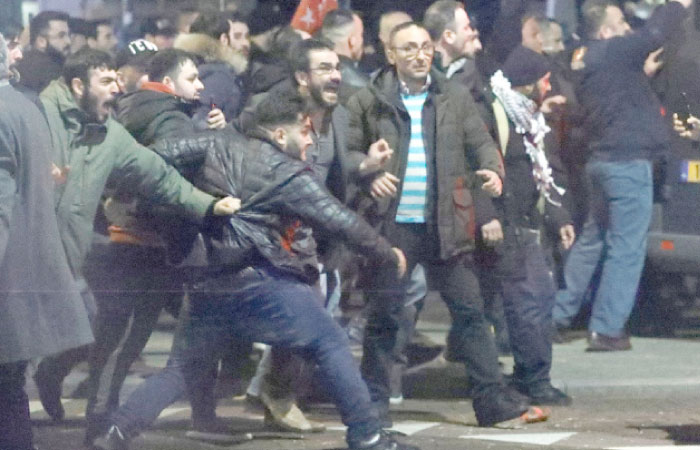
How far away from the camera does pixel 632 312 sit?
9.30 m

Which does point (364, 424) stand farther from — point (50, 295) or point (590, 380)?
point (590, 380)

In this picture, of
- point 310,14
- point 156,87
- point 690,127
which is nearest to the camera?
point 156,87

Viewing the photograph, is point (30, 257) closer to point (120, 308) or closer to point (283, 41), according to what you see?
point (120, 308)

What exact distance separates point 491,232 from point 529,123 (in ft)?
2.17

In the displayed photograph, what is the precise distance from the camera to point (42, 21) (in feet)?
22.7

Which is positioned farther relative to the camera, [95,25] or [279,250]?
[95,25]

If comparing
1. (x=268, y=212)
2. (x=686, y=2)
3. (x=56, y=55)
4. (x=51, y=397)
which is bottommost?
(x=51, y=397)

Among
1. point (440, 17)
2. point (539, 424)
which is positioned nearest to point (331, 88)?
point (440, 17)

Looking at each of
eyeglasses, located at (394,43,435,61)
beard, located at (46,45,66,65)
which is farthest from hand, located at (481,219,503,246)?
beard, located at (46,45,66,65)

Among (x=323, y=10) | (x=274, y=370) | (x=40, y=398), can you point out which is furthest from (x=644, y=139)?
(x=40, y=398)

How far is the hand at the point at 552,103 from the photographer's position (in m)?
8.64

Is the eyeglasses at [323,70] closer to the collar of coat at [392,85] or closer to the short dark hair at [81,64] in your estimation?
the collar of coat at [392,85]

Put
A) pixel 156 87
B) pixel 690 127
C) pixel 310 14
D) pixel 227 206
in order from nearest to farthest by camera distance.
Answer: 1. pixel 227 206
2. pixel 156 87
3. pixel 690 127
4. pixel 310 14

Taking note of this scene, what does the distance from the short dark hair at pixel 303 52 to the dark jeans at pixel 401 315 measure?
2.69 feet
